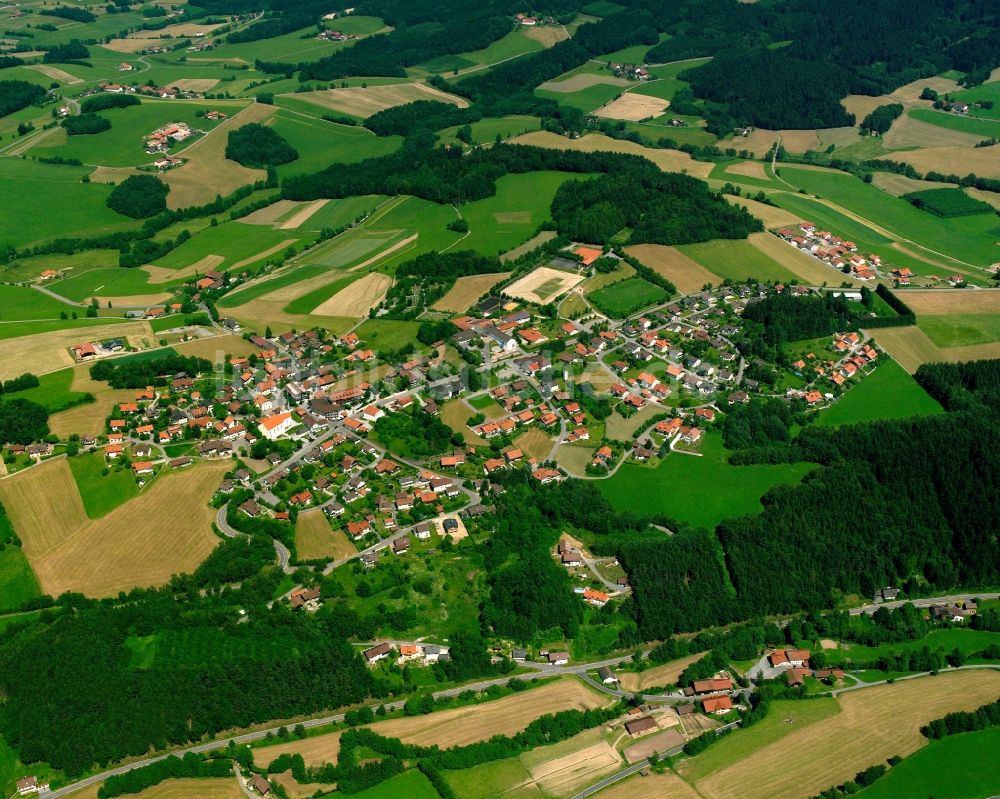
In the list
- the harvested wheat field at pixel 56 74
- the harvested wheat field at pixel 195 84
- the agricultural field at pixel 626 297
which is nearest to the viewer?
the agricultural field at pixel 626 297

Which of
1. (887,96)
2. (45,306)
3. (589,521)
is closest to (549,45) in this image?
(887,96)

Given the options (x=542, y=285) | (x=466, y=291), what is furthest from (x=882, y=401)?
(x=466, y=291)

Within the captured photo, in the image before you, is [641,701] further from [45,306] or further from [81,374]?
[45,306]

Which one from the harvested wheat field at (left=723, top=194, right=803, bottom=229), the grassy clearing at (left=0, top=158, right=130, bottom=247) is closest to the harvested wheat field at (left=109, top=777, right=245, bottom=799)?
the grassy clearing at (left=0, top=158, right=130, bottom=247)

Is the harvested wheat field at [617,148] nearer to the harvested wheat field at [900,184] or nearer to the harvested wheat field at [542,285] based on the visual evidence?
the harvested wheat field at [900,184]

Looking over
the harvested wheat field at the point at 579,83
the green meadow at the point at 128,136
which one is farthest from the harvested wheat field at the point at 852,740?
the harvested wheat field at the point at 579,83

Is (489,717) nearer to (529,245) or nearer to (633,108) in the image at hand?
(529,245)
